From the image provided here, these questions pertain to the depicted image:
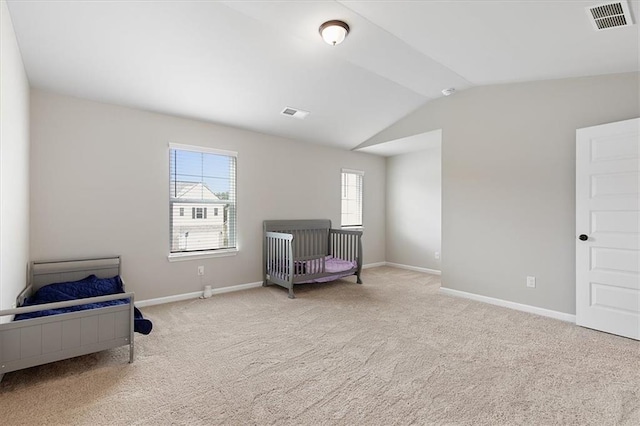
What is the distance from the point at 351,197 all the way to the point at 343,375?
13.5 ft

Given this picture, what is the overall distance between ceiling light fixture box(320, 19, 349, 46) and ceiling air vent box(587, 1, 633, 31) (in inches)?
66.9

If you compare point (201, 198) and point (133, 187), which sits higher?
point (133, 187)

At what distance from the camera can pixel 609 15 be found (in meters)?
2.11

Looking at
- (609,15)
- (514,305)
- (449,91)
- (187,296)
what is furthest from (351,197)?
(609,15)

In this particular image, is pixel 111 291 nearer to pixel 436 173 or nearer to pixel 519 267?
pixel 519 267

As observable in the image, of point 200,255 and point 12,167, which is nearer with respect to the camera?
point 12,167

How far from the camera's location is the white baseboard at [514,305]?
322cm

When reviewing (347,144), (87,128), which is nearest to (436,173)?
(347,144)

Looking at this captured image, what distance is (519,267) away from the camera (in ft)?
11.7

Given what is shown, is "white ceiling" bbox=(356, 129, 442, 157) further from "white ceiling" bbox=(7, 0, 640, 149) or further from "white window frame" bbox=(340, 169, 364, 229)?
"white ceiling" bbox=(7, 0, 640, 149)

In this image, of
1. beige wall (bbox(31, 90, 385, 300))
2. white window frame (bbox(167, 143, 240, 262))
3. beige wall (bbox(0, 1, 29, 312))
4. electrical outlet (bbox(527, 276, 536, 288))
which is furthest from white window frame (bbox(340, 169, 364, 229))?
beige wall (bbox(0, 1, 29, 312))

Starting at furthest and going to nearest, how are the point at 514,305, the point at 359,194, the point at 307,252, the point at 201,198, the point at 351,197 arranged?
the point at 359,194, the point at 351,197, the point at 307,252, the point at 201,198, the point at 514,305

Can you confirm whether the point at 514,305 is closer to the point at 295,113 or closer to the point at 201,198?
the point at 295,113

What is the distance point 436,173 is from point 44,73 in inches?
213
